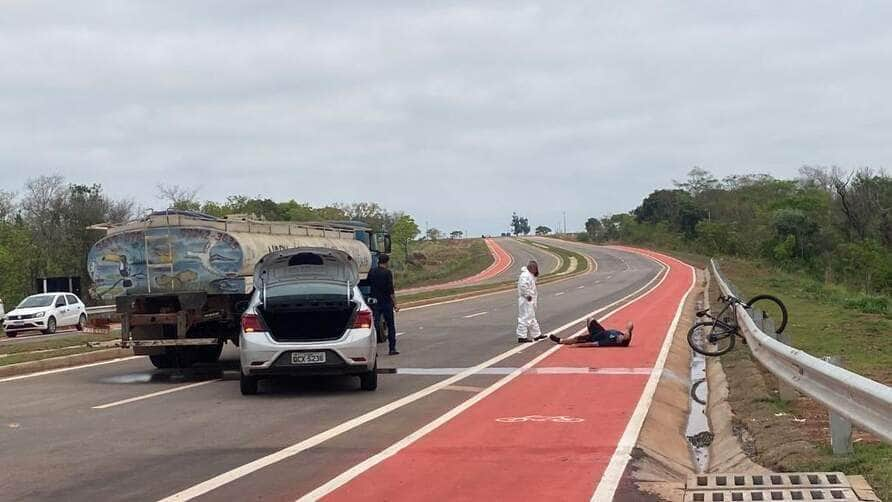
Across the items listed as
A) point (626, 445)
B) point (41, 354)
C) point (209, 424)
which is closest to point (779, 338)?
point (626, 445)

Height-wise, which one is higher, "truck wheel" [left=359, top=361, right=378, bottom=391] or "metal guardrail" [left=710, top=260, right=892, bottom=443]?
"metal guardrail" [left=710, top=260, right=892, bottom=443]

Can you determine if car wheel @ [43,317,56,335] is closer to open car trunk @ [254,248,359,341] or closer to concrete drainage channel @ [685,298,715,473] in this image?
open car trunk @ [254,248,359,341]

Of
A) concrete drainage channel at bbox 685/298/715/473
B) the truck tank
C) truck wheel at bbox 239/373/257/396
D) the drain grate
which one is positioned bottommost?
concrete drainage channel at bbox 685/298/715/473

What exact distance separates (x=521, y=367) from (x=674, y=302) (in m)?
21.7

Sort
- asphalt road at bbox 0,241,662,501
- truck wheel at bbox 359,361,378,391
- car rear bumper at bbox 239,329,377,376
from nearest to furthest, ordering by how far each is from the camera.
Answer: asphalt road at bbox 0,241,662,501
car rear bumper at bbox 239,329,377,376
truck wheel at bbox 359,361,378,391

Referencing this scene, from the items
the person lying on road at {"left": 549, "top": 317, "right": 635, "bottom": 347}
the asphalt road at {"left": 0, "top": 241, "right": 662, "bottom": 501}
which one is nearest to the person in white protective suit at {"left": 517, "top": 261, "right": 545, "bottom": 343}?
the asphalt road at {"left": 0, "top": 241, "right": 662, "bottom": 501}

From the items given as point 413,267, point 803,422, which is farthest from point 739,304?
point 413,267

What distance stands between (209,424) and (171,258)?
18.4ft

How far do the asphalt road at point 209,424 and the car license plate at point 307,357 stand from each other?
1.63ft

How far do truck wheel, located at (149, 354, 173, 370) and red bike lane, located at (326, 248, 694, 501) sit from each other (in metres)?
6.76

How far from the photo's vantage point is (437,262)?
109 meters

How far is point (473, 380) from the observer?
1454 cm

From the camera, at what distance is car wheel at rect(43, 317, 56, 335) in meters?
35.8

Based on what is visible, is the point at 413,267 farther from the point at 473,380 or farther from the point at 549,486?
the point at 549,486
